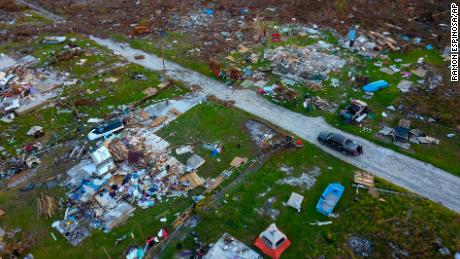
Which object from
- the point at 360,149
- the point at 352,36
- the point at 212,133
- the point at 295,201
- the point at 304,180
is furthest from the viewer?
the point at 352,36

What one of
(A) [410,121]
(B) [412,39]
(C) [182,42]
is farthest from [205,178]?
(B) [412,39]

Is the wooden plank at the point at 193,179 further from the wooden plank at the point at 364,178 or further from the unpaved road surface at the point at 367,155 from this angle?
the wooden plank at the point at 364,178

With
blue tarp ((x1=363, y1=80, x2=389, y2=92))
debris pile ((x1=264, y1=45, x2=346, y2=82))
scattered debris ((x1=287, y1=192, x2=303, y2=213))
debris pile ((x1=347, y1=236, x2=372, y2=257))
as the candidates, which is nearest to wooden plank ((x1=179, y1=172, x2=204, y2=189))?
scattered debris ((x1=287, y1=192, x2=303, y2=213))

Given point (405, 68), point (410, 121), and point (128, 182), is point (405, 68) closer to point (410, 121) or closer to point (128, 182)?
point (410, 121)

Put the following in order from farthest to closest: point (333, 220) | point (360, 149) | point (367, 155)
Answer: point (367, 155) < point (360, 149) < point (333, 220)

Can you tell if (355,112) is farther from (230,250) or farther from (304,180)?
(230,250)

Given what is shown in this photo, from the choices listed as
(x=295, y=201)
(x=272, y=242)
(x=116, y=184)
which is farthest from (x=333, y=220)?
(x=116, y=184)
